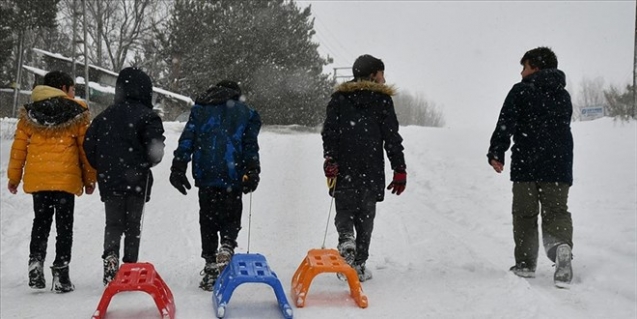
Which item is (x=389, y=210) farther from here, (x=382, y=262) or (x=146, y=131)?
(x=146, y=131)

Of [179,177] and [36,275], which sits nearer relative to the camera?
[179,177]

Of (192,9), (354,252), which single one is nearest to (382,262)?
(354,252)

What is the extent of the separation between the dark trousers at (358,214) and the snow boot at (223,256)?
Answer: 39.5 inches

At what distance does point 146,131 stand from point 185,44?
30624 mm

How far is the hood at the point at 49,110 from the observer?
517cm

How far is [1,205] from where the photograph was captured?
877cm

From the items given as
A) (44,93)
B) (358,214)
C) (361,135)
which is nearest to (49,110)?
(44,93)

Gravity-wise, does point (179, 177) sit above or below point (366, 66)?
below

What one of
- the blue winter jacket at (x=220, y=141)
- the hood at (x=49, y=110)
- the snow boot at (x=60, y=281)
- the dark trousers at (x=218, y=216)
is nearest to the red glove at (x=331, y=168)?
the blue winter jacket at (x=220, y=141)

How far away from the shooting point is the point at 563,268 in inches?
193

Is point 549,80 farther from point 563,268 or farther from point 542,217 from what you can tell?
point 563,268

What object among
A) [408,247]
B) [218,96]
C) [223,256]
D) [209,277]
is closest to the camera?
[223,256]

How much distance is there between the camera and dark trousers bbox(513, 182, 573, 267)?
5145 mm

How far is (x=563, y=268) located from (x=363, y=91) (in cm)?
226
